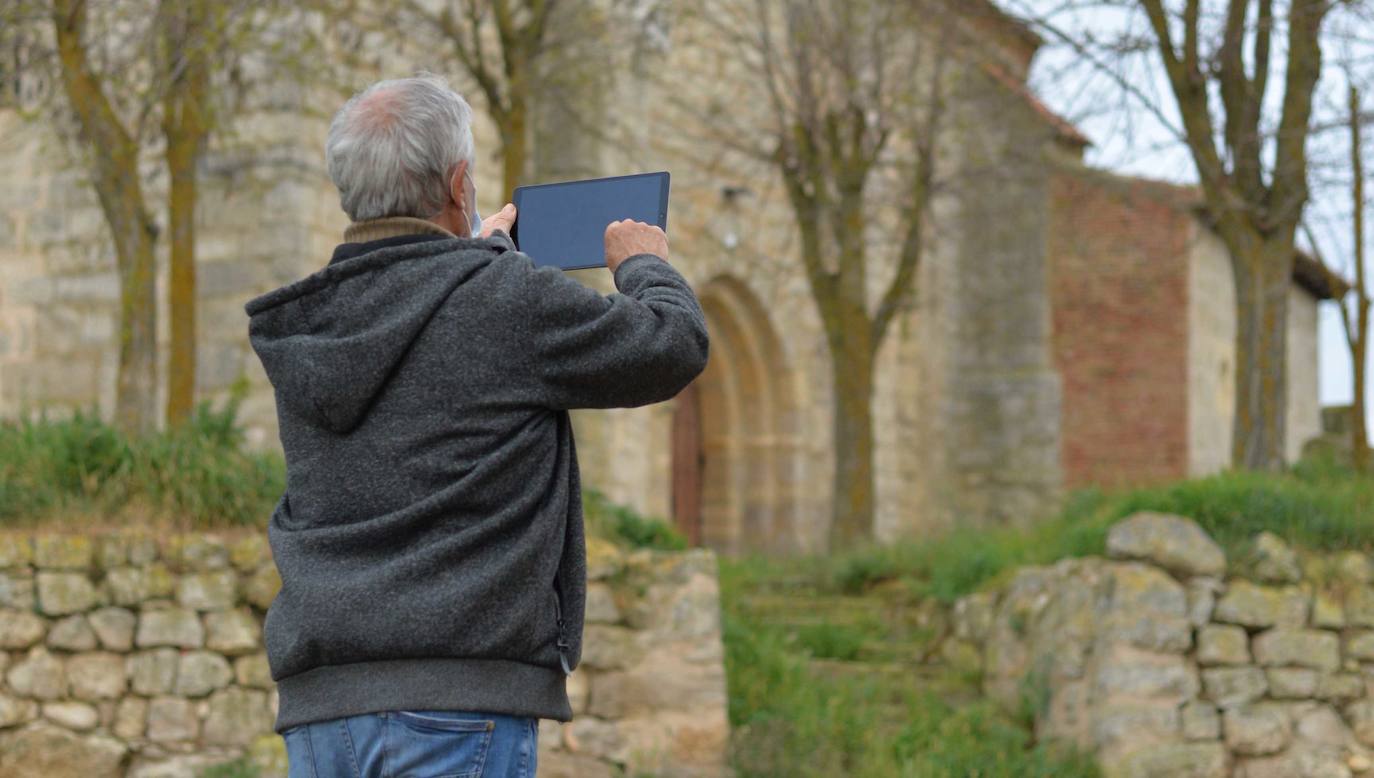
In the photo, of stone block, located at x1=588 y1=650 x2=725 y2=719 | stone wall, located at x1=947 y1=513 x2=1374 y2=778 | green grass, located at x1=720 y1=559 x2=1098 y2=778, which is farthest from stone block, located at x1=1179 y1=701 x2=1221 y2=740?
stone block, located at x1=588 y1=650 x2=725 y2=719

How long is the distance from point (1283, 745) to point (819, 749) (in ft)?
6.12

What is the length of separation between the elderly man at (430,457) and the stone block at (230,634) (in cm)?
377

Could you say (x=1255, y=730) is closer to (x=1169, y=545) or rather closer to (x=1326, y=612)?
(x=1326, y=612)

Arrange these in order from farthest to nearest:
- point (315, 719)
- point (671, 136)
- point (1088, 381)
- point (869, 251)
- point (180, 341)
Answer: point (1088, 381) → point (869, 251) → point (671, 136) → point (180, 341) → point (315, 719)

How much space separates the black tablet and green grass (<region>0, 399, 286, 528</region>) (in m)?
4.01

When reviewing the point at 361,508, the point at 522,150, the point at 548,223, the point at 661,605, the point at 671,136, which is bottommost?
the point at 661,605

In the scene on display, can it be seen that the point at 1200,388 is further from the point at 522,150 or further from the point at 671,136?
the point at 522,150

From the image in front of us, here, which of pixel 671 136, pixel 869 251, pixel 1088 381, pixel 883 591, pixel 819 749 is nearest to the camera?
pixel 819 749

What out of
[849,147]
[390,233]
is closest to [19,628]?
[390,233]

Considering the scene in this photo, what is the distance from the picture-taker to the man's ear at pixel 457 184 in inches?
84.0

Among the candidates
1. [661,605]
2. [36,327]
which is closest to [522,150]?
[661,605]

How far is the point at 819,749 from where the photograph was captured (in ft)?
19.8

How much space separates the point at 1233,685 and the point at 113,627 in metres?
4.35

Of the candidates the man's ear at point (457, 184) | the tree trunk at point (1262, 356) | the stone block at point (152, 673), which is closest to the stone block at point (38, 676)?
the stone block at point (152, 673)
